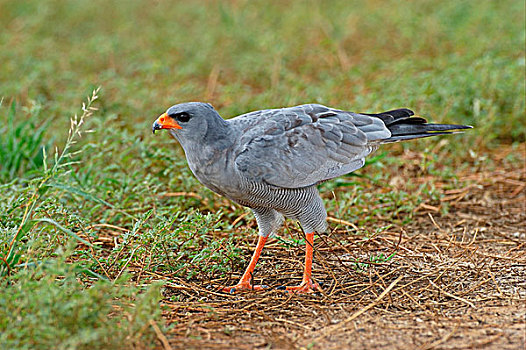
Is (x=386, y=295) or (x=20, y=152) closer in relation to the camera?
(x=386, y=295)

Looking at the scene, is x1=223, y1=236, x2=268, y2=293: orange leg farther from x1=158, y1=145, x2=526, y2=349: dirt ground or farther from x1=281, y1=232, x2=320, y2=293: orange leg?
x1=281, y1=232, x2=320, y2=293: orange leg

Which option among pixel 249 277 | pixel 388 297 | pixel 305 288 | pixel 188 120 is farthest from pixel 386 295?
pixel 188 120

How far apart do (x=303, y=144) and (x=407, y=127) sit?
84cm

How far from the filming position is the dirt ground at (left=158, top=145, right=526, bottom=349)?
142 inches

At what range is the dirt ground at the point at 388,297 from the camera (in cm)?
361

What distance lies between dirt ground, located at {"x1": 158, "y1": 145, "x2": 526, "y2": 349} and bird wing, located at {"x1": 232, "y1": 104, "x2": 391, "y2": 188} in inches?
24.4

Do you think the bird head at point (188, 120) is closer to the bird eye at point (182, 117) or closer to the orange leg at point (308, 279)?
the bird eye at point (182, 117)

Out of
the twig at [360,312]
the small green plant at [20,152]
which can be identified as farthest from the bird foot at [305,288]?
the small green plant at [20,152]

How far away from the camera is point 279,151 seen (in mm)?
4340

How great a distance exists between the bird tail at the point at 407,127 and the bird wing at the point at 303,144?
7 cm

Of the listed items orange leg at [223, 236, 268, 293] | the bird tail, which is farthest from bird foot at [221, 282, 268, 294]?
the bird tail

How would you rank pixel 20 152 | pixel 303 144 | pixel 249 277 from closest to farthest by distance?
1. pixel 303 144
2. pixel 249 277
3. pixel 20 152

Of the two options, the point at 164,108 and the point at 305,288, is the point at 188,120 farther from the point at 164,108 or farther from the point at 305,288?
the point at 164,108

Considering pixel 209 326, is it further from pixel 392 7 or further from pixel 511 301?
pixel 392 7
